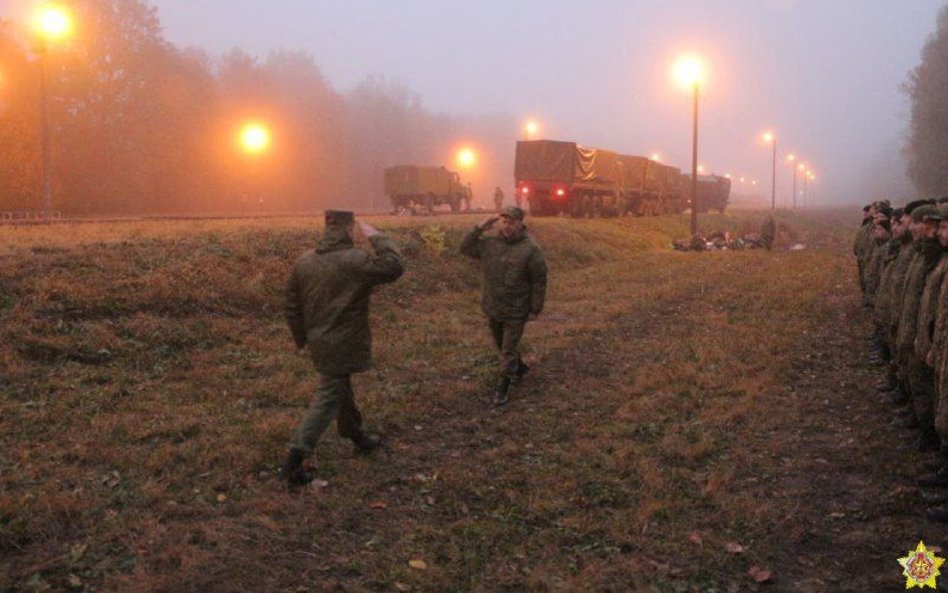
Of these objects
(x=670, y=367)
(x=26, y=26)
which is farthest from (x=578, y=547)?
(x=26, y=26)

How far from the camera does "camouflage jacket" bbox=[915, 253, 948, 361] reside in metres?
5.66

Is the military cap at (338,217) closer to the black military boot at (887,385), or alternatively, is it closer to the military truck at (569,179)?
the black military boot at (887,385)

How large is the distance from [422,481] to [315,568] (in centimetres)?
152

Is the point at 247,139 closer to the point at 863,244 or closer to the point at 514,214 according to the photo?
the point at 863,244

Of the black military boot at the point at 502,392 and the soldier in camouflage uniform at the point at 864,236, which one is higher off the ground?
the soldier in camouflage uniform at the point at 864,236

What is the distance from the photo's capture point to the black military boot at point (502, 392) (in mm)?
7988

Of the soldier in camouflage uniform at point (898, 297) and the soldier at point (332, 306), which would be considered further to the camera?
the soldier in camouflage uniform at point (898, 297)

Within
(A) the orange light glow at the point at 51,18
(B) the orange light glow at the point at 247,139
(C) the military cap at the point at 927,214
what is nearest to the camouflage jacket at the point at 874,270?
(C) the military cap at the point at 927,214

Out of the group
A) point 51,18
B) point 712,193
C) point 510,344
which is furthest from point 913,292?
point 712,193

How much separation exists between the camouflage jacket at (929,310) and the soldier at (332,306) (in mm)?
4193

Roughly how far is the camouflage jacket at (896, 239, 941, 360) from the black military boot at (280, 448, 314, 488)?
5.27 m

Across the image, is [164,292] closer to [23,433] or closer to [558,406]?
[23,433]

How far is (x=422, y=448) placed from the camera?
6.75m

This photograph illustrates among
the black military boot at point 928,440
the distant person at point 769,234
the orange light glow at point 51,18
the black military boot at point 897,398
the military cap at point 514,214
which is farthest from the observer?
the distant person at point 769,234
